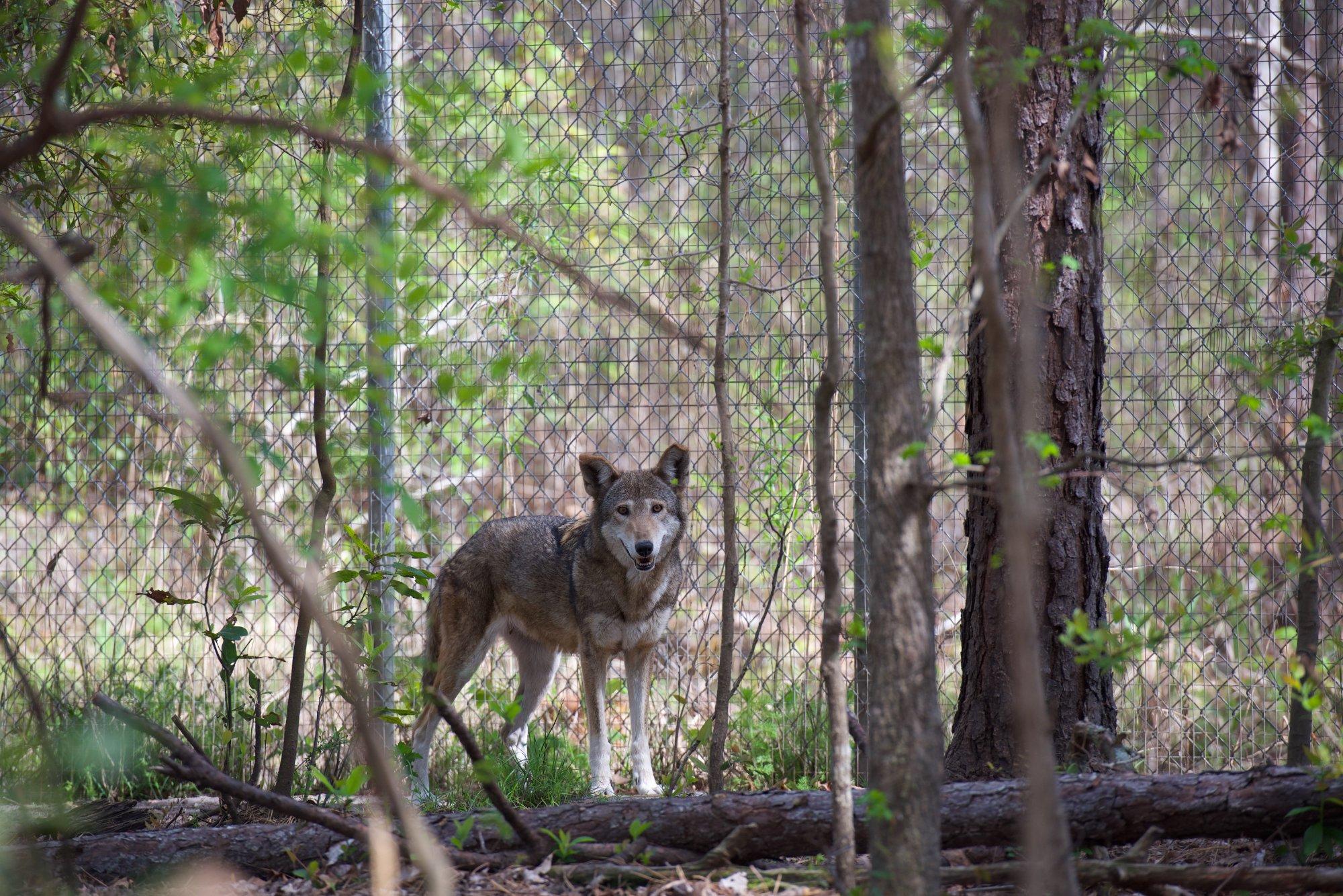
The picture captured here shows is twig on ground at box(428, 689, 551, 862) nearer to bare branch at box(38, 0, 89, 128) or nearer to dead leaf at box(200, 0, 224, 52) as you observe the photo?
bare branch at box(38, 0, 89, 128)

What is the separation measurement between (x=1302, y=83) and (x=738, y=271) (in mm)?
3148

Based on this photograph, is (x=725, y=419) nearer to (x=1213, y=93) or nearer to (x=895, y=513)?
(x=895, y=513)

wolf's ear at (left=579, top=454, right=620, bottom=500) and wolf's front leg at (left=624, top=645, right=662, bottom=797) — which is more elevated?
wolf's ear at (left=579, top=454, right=620, bottom=500)

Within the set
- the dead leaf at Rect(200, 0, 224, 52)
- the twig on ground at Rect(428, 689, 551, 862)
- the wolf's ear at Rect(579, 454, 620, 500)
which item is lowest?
the twig on ground at Rect(428, 689, 551, 862)

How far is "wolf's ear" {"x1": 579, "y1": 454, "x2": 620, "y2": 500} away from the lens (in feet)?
20.9

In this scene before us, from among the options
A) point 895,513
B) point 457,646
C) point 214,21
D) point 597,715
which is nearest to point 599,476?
point 457,646

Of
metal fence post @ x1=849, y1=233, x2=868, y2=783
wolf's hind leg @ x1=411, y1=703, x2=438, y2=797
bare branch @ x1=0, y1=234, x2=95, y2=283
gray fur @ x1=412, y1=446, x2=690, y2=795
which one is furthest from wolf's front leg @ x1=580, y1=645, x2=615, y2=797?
bare branch @ x1=0, y1=234, x2=95, y2=283

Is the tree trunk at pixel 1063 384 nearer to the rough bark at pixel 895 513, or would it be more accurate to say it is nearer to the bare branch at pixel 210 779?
the rough bark at pixel 895 513

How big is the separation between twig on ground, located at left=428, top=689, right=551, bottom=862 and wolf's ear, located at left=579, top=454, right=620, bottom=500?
3.33 m

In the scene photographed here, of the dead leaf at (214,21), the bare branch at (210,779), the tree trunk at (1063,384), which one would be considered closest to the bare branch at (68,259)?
the bare branch at (210,779)

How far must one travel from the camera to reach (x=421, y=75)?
3762mm

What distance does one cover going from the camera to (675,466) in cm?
624

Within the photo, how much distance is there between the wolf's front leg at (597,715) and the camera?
18.0 feet

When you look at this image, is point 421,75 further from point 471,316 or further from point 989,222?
point 471,316
